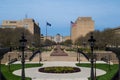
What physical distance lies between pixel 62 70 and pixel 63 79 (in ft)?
17.5

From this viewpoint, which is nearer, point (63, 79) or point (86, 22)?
point (63, 79)

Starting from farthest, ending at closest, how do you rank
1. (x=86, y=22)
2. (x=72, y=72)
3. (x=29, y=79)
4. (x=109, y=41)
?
(x=86, y=22) → (x=109, y=41) → (x=72, y=72) → (x=29, y=79)

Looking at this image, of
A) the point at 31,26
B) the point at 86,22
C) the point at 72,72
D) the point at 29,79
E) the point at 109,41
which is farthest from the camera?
the point at 86,22

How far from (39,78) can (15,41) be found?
56953mm

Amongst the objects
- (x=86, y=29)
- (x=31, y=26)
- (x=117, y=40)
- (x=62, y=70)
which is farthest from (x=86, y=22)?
(x=62, y=70)

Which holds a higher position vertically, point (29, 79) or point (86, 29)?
point (86, 29)

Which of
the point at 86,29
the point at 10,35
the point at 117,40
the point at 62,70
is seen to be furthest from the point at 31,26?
the point at 62,70

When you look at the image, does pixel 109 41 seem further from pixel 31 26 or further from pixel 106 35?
pixel 31 26

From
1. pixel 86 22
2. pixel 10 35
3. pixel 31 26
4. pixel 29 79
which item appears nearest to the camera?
pixel 29 79

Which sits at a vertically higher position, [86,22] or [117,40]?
[86,22]

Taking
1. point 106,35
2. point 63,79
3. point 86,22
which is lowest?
point 63,79

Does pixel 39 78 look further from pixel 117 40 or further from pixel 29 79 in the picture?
pixel 117 40

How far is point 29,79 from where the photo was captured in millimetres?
21859

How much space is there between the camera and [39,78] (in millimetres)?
22734
